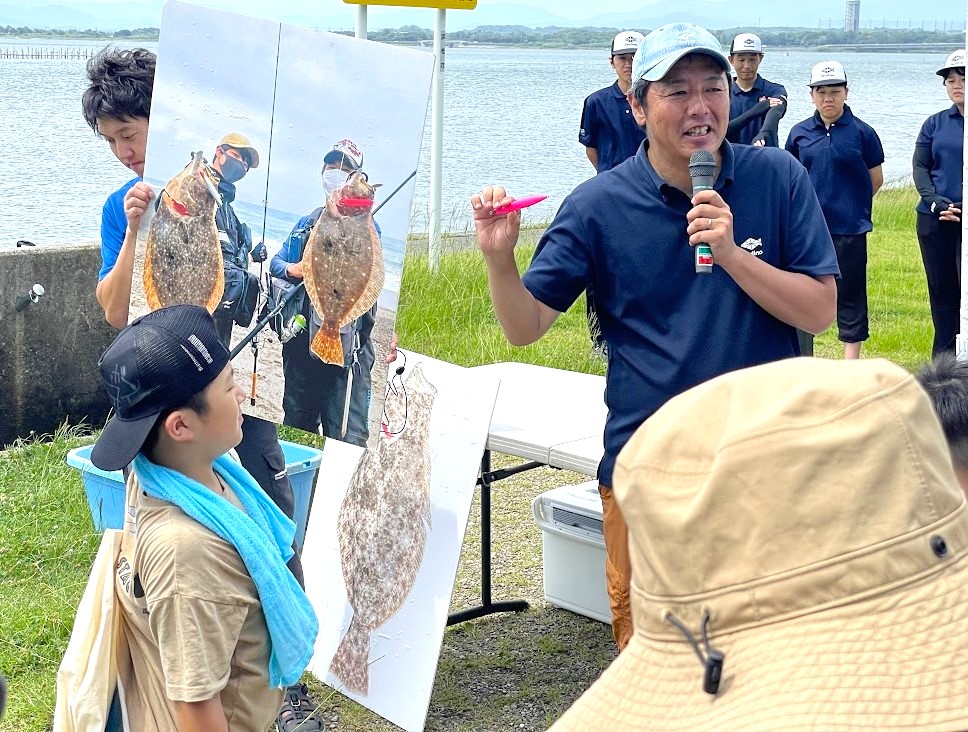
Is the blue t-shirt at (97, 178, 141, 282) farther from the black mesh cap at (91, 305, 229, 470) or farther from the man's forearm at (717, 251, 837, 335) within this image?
the man's forearm at (717, 251, 837, 335)

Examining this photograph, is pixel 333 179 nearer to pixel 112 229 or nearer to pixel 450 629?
pixel 112 229

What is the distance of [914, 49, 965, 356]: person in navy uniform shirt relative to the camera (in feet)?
23.8

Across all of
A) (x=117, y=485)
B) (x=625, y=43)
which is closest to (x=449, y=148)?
(x=625, y=43)

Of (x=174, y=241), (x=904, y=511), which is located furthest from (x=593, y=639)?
(x=904, y=511)

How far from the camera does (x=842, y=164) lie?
7.59 m

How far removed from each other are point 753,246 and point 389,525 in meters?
1.38

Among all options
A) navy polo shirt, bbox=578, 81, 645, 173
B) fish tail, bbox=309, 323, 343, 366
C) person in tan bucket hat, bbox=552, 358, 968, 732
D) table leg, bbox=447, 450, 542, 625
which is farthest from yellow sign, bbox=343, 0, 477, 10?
person in tan bucket hat, bbox=552, 358, 968, 732

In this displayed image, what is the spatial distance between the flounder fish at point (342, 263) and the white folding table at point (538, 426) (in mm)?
528

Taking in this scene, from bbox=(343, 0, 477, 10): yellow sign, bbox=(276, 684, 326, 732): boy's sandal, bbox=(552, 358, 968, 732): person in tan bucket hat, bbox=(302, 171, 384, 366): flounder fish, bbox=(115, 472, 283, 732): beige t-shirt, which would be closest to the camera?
bbox=(552, 358, 968, 732): person in tan bucket hat

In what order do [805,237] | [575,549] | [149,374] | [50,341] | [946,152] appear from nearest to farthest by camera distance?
1. [149,374]
2. [805,237]
3. [575,549]
4. [50,341]
5. [946,152]

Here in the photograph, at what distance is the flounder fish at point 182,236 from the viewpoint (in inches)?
127

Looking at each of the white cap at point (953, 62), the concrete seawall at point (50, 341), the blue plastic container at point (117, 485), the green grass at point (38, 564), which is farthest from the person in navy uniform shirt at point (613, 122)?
the blue plastic container at point (117, 485)

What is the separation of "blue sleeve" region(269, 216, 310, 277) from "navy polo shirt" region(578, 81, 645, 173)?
5019mm

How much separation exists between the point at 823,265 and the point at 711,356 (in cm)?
34
